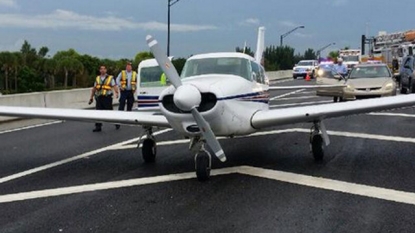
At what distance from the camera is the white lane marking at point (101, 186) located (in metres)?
7.76

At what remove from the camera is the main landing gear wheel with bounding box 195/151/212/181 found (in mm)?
8281

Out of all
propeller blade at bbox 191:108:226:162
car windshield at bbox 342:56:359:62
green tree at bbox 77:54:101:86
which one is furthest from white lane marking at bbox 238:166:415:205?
green tree at bbox 77:54:101:86

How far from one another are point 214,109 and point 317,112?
2235 mm

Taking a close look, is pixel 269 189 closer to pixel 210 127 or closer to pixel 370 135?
pixel 210 127

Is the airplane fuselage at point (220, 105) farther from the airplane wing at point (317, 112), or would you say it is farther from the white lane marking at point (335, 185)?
the white lane marking at point (335, 185)

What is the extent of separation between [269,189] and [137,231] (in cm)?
253

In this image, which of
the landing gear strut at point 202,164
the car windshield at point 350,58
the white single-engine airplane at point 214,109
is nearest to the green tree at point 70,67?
the car windshield at point 350,58

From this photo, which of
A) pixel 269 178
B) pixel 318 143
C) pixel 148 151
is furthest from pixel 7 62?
pixel 269 178

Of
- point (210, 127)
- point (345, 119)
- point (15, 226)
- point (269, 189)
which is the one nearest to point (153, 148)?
point (210, 127)

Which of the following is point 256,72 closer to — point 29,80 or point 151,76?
point 151,76

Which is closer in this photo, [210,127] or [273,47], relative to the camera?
[210,127]

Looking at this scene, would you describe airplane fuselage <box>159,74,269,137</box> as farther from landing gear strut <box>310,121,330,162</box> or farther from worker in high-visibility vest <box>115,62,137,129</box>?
worker in high-visibility vest <box>115,62,137,129</box>

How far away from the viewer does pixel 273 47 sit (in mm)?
109750

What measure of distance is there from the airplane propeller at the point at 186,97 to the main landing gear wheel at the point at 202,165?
198mm
